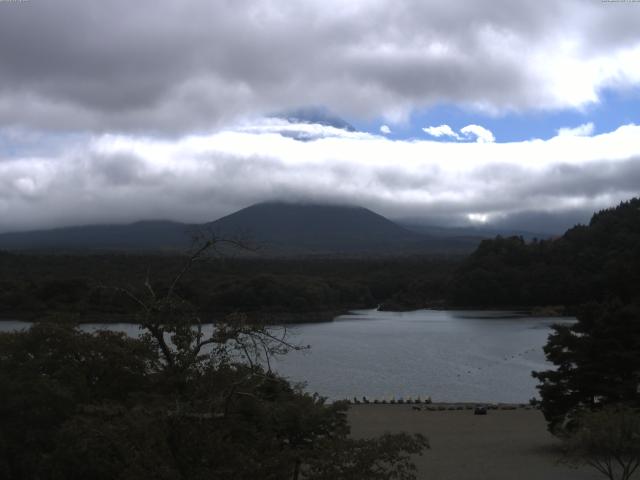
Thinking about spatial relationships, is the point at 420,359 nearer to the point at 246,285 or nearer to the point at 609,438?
the point at 246,285

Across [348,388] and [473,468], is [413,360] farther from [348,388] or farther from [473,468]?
[473,468]

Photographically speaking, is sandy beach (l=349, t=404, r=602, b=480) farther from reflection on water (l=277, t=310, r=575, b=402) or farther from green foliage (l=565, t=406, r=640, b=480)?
reflection on water (l=277, t=310, r=575, b=402)

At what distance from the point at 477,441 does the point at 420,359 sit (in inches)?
811

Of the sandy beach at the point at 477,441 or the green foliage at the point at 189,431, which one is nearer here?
the green foliage at the point at 189,431

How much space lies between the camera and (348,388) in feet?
97.4

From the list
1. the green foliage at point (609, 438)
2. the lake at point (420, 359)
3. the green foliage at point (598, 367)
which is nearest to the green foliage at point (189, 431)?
the green foliage at point (609, 438)

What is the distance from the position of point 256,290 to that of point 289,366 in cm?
2644

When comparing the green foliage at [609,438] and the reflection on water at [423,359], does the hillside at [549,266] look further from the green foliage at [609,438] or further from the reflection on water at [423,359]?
the green foliage at [609,438]

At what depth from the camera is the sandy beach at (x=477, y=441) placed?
14164 mm

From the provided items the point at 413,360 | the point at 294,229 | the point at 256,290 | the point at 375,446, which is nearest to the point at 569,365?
the point at 375,446

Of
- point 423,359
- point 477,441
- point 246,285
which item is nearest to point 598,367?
point 477,441

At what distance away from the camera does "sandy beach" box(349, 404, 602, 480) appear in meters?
14.2

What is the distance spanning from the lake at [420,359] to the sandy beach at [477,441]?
391 centimetres

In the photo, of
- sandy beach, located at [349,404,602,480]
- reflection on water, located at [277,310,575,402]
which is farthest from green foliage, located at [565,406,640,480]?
reflection on water, located at [277,310,575,402]
